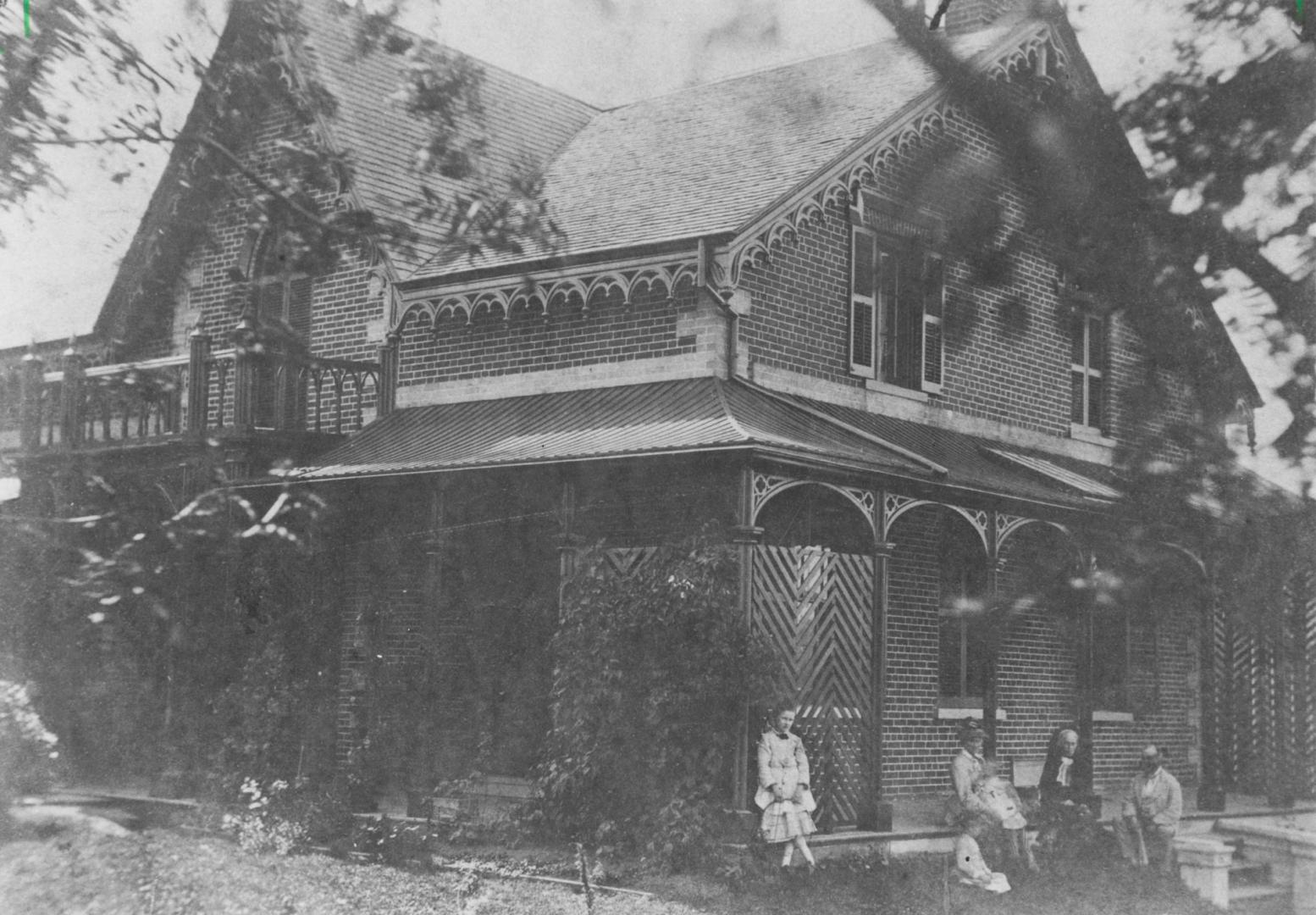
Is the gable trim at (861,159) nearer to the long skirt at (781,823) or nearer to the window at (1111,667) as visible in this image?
the long skirt at (781,823)

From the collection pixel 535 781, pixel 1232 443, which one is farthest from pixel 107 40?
pixel 535 781

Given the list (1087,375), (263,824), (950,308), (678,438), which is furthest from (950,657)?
(263,824)

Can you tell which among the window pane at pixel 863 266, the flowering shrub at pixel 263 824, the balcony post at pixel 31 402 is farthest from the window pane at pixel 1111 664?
A: the balcony post at pixel 31 402

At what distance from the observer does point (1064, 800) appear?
14.1 m

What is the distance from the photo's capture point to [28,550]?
36.7 feet

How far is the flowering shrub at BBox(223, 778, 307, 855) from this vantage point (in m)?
12.9

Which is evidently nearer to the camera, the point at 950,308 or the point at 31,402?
the point at 950,308

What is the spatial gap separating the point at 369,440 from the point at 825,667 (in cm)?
542

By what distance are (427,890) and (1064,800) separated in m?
6.14

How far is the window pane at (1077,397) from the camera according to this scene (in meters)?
19.5

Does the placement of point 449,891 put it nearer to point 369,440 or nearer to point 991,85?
point 369,440

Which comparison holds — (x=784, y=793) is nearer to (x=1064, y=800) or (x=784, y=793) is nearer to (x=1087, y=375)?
(x=1064, y=800)

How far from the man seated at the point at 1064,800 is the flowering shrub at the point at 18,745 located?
8339mm

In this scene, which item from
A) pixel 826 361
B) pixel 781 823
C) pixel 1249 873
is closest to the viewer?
pixel 781 823
